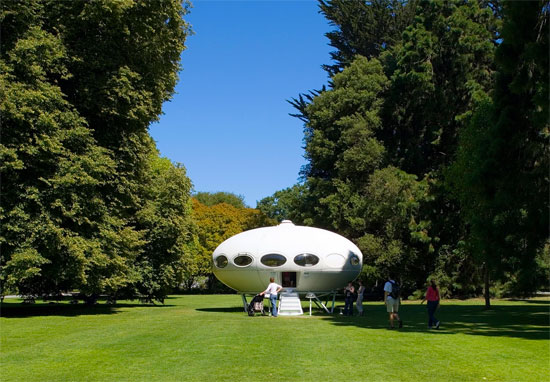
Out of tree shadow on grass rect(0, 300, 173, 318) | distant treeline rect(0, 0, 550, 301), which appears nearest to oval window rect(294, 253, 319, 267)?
distant treeline rect(0, 0, 550, 301)

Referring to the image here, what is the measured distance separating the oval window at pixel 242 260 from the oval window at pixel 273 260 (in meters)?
0.77

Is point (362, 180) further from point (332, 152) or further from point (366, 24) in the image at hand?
point (366, 24)

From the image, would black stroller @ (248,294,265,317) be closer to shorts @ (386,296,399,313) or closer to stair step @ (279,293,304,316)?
stair step @ (279,293,304,316)

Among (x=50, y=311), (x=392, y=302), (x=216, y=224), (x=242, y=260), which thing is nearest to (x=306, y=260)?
(x=242, y=260)

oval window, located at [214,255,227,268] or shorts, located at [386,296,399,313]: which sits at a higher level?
oval window, located at [214,255,227,268]

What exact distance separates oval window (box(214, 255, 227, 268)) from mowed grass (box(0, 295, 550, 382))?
8892 millimetres

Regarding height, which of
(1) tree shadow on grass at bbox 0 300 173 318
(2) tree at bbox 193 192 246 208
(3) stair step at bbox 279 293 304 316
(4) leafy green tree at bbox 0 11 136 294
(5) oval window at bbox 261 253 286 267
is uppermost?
(2) tree at bbox 193 192 246 208

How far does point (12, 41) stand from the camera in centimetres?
2369

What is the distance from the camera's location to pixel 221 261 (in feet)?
93.9

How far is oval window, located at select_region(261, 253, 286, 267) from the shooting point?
26.8m

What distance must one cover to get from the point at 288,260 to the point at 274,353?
1432 centimetres

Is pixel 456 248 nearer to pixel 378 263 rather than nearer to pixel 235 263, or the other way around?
pixel 378 263

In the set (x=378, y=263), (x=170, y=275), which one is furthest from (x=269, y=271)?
(x=378, y=263)

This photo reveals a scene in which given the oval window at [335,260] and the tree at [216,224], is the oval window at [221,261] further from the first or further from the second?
the tree at [216,224]
